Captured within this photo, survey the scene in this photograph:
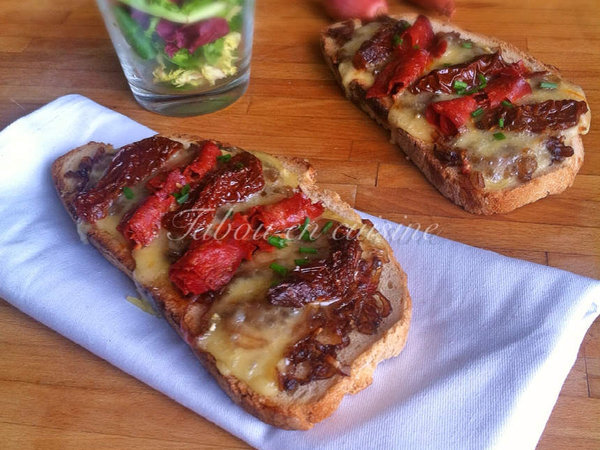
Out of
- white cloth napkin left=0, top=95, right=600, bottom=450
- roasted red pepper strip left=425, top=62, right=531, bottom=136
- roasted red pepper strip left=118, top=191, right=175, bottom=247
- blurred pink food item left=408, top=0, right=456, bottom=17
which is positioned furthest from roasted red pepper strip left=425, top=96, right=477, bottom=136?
roasted red pepper strip left=118, top=191, right=175, bottom=247

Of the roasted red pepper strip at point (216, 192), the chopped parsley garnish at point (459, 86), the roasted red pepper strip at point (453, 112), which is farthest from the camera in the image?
the chopped parsley garnish at point (459, 86)

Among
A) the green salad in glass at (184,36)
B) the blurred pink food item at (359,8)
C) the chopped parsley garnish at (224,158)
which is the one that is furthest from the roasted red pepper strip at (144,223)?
the blurred pink food item at (359,8)

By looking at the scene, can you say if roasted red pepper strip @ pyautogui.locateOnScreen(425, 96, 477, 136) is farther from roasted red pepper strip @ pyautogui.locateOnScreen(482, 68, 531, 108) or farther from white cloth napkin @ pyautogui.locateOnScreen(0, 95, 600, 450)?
white cloth napkin @ pyautogui.locateOnScreen(0, 95, 600, 450)

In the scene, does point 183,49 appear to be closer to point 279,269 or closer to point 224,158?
point 224,158

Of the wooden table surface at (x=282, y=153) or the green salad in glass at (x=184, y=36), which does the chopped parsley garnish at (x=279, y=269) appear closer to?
the wooden table surface at (x=282, y=153)

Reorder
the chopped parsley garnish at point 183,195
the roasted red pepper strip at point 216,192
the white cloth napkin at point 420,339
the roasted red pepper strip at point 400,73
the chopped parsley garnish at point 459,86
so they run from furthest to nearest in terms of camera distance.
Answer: the roasted red pepper strip at point 400,73 → the chopped parsley garnish at point 459,86 → the chopped parsley garnish at point 183,195 → the roasted red pepper strip at point 216,192 → the white cloth napkin at point 420,339

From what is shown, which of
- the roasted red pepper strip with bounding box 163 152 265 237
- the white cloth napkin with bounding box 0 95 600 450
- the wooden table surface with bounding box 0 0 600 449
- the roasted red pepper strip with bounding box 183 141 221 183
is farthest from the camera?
the roasted red pepper strip with bounding box 183 141 221 183

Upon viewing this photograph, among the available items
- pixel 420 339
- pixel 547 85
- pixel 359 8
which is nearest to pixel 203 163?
pixel 420 339
